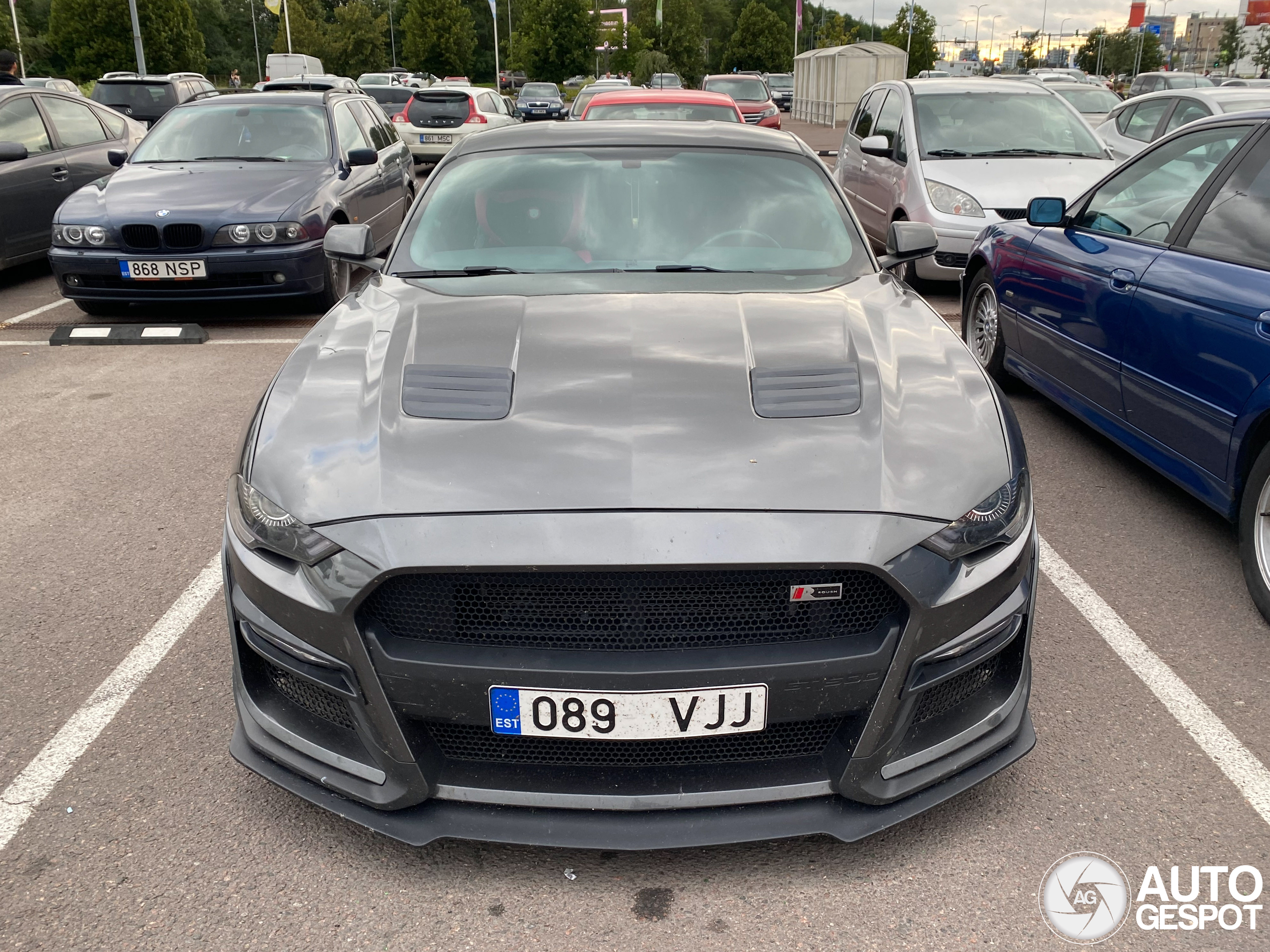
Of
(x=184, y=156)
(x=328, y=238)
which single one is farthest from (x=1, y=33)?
(x=328, y=238)

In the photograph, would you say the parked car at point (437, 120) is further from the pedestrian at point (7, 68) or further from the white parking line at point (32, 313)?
the white parking line at point (32, 313)

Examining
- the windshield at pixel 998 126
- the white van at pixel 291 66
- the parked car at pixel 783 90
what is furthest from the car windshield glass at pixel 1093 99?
the parked car at pixel 783 90

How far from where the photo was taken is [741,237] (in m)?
3.70

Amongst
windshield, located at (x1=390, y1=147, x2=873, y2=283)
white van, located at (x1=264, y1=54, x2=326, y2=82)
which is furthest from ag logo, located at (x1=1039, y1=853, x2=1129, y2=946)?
white van, located at (x1=264, y1=54, x2=326, y2=82)

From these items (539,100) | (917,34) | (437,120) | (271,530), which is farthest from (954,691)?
(917,34)

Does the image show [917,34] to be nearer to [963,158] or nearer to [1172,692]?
[963,158]

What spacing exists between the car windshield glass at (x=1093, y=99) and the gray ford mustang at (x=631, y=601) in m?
16.9

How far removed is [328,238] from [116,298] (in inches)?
179

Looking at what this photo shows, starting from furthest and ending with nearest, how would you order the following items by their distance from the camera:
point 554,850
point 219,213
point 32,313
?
point 32,313, point 219,213, point 554,850

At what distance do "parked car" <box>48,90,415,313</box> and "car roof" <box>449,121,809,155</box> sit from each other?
12.7 ft

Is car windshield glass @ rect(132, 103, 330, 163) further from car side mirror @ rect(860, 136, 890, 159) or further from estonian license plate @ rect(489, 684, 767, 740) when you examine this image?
estonian license plate @ rect(489, 684, 767, 740)

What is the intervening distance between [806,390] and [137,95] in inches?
787

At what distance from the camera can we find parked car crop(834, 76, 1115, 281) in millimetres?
8578

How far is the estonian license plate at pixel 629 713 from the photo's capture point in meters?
2.19
